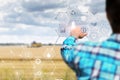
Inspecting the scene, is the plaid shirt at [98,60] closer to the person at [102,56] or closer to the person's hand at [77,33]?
the person at [102,56]

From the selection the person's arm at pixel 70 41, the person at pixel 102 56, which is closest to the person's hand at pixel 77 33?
the person's arm at pixel 70 41

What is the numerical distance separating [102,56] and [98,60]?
0.06ft

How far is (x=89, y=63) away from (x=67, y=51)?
8.2 inches

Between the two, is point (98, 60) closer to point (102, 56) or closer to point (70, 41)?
point (102, 56)

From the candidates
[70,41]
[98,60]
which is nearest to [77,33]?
[70,41]

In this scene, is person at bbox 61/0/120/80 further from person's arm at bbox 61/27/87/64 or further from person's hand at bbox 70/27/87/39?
person's hand at bbox 70/27/87/39

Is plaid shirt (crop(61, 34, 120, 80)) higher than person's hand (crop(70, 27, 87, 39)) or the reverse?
the reverse

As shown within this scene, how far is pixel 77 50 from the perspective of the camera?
5.54 ft

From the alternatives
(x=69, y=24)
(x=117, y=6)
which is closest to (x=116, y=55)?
(x=117, y=6)

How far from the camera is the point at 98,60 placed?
1639 mm

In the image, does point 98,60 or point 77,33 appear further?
point 77,33

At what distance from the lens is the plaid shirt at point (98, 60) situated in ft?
5.30

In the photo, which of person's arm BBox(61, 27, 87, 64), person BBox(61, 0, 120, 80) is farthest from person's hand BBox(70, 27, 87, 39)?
person BBox(61, 0, 120, 80)

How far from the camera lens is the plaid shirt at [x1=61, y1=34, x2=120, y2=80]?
5.30 feet
